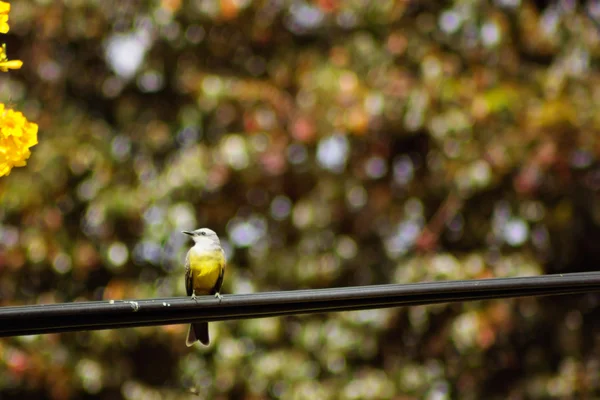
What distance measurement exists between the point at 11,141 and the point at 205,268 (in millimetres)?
2320

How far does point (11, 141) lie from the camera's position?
90.6 inches

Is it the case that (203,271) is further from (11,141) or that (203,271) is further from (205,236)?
(11,141)

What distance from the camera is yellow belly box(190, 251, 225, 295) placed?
180 inches

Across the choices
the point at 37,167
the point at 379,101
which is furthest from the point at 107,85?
the point at 379,101

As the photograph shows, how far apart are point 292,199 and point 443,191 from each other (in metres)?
1.06

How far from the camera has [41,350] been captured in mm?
6402

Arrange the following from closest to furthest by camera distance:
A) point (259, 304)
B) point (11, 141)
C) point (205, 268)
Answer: point (11, 141)
point (259, 304)
point (205, 268)

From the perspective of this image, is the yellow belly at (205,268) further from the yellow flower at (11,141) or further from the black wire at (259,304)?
the yellow flower at (11,141)

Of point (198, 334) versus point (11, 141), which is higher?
point (11, 141)

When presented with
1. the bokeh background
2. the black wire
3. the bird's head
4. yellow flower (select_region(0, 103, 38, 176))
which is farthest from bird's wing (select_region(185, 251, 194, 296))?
yellow flower (select_region(0, 103, 38, 176))

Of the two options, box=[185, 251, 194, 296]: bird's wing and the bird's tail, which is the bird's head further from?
the bird's tail

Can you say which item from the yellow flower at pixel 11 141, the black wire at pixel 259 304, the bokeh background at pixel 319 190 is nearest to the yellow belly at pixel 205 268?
the bokeh background at pixel 319 190

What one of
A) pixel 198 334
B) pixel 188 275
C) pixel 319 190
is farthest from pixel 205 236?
pixel 319 190

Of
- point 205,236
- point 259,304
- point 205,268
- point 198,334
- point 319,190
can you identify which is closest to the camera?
point 259,304
